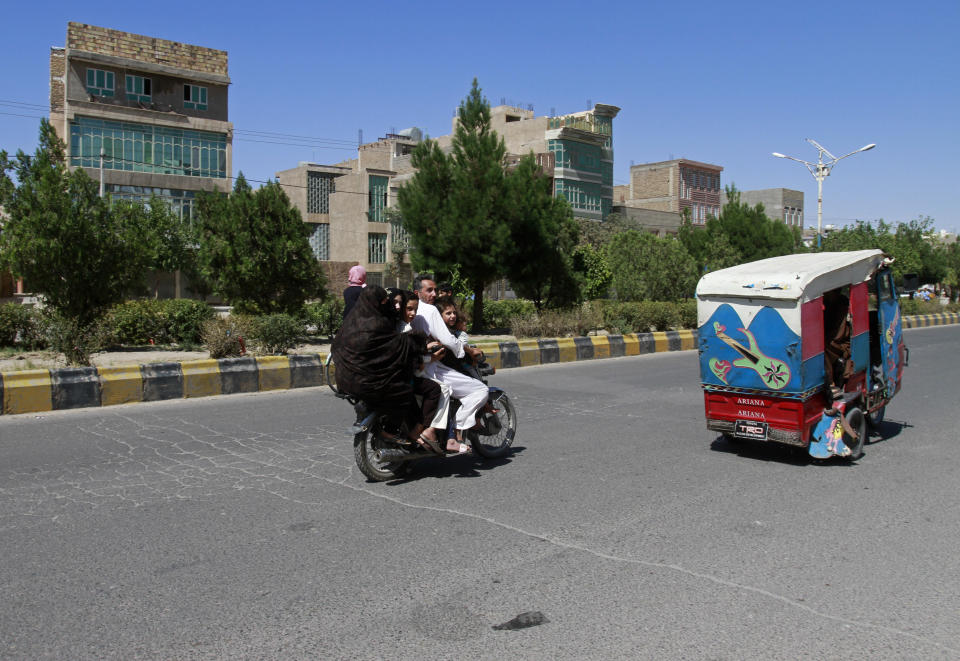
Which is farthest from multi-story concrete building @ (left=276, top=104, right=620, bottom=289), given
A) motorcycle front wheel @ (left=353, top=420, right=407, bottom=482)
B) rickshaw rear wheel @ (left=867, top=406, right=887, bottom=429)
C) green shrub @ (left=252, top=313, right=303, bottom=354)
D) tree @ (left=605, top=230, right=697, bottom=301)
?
motorcycle front wheel @ (left=353, top=420, right=407, bottom=482)

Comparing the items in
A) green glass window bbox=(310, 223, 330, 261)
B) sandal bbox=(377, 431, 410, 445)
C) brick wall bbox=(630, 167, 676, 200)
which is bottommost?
sandal bbox=(377, 431, 410, 445)

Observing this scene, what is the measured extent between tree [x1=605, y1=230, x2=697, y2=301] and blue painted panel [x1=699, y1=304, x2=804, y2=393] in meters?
18.5

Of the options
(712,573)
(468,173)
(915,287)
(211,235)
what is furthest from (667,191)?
(712,573)

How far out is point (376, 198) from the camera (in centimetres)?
5800

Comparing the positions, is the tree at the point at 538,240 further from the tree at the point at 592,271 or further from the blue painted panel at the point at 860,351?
the blue painted panel at the point at 860,351

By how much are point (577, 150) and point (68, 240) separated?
51.6m

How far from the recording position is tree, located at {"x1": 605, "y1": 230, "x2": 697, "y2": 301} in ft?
84.5

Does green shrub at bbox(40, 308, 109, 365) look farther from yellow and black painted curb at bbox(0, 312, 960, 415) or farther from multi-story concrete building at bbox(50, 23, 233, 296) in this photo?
multi-story concrete building at bbox(50, 23, 233, 296)

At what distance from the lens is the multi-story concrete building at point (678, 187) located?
79.8 meters

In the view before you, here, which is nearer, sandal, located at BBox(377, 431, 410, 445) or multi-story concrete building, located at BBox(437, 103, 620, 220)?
sandal, located at BBox(377, 431, 410, 445)

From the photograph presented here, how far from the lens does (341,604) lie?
4047mm

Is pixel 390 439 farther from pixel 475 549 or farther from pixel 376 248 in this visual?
pixel 376 248

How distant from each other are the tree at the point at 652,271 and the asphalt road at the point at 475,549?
17.3 m

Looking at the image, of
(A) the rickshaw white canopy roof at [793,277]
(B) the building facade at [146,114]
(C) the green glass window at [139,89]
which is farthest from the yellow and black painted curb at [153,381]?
(C) the green glass window at [139,89]
